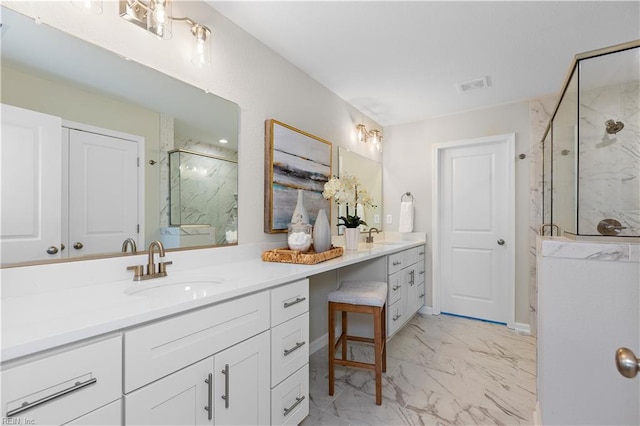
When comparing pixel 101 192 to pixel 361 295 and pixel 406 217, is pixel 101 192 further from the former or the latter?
pixel 406 217

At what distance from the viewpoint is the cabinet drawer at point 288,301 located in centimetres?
140

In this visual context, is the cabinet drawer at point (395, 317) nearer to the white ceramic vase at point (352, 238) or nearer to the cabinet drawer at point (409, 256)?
the cabinet drawer at point (409, 256)

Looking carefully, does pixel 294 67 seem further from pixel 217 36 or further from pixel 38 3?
pixel 38 3

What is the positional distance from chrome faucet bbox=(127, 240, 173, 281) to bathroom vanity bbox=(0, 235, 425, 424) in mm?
34

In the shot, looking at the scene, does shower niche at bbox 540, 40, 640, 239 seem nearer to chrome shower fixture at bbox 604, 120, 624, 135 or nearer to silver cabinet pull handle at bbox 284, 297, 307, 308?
chrome shower fixture at bbox 604, 120, 624, 135

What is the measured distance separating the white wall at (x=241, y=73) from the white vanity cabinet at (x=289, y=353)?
24.9 inches

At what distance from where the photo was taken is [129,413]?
0.86 m

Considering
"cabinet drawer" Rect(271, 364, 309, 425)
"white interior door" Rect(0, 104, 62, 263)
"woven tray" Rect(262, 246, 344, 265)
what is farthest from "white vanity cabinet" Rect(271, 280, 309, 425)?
"white interior door" Rect(0, 104, 62, 263)

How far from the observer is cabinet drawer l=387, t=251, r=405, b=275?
2.56 m

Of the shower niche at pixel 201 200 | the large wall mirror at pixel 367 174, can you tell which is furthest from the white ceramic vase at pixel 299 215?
the large wall mirror at pixel 367 174

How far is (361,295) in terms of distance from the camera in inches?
78.4

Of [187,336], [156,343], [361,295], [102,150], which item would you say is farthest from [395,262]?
[102,150]

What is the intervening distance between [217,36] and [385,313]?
217 cm

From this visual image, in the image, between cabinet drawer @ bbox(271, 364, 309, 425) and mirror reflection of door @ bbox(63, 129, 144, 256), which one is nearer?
mirror reflection of door @ bbox(63, 129, 144, 256)
